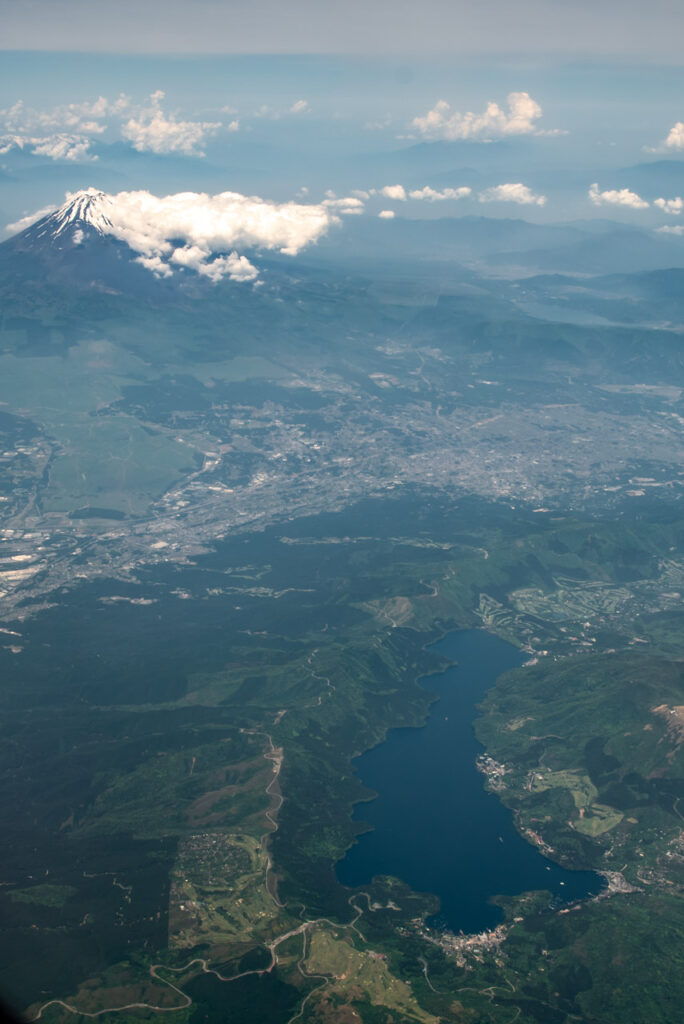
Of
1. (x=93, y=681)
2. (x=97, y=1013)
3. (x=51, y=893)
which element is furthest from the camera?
(x=93, y=681)

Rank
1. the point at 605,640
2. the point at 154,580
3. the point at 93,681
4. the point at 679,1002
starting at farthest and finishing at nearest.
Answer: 1. the point at 154,580
2. the point at 605,640
3. the point at 93,681
4. the point at 679,1002

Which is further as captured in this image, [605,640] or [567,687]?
[605,640]

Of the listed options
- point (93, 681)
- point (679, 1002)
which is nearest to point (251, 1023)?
point (679, 1002)

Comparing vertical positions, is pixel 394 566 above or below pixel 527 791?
above

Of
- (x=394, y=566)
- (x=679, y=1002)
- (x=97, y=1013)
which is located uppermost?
(x=394, y=566)

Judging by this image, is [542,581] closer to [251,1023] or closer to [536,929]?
[536,929]

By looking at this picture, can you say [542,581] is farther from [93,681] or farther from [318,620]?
[93,681]
